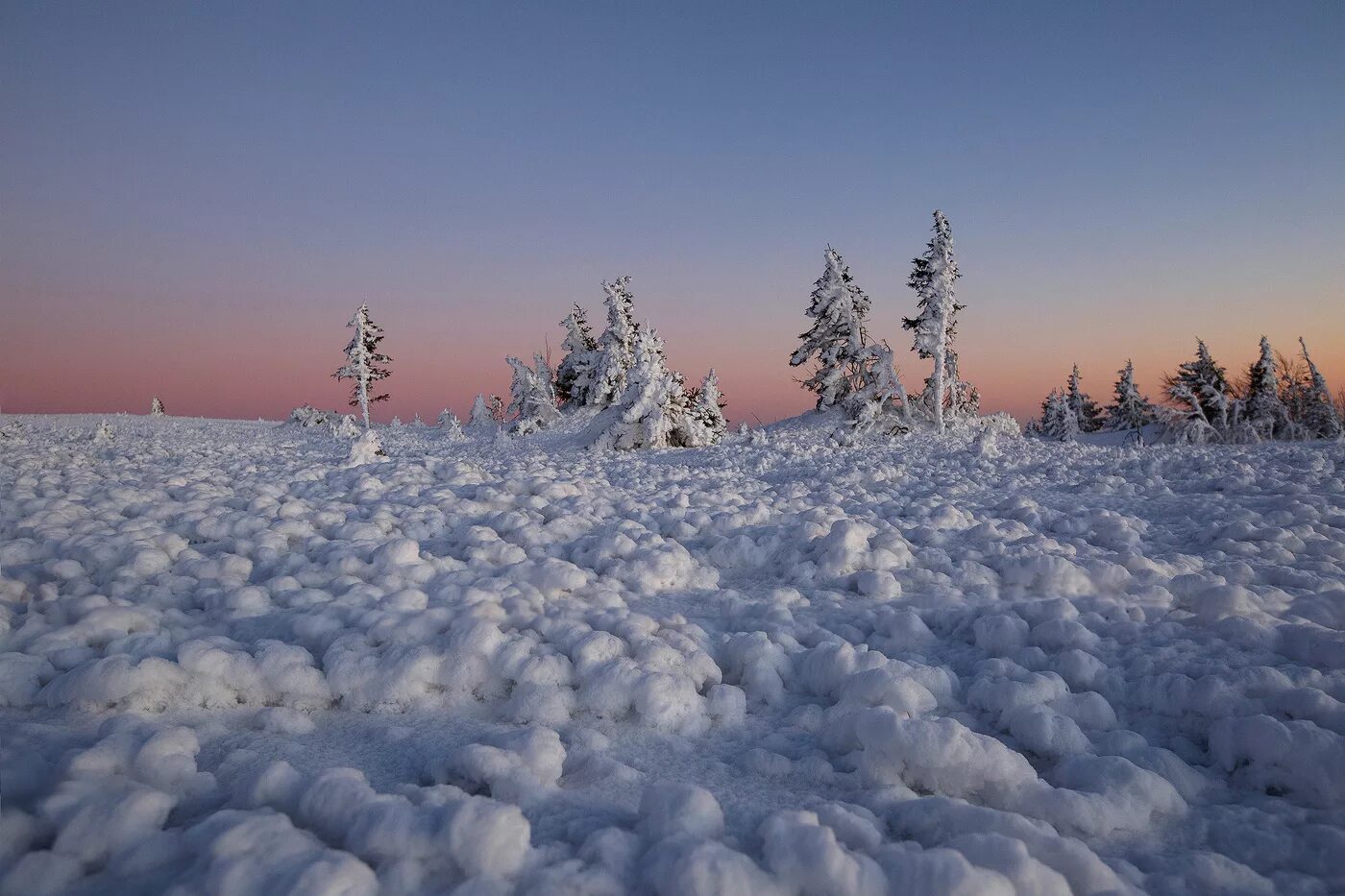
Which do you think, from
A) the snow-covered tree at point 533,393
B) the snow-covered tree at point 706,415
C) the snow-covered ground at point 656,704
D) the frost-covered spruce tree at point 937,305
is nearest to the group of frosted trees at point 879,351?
the frost-covered spruce tree at point 937,305

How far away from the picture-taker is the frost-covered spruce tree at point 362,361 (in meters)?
36.3

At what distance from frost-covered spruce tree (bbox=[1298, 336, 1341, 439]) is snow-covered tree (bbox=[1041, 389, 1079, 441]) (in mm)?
14021

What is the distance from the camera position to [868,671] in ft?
9.44

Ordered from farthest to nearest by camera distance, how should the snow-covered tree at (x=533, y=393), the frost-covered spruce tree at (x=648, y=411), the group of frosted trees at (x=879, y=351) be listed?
the snow-covered tree at (x=533, y=393), the group of frosted trees at (x=879, y=351), the frost-covered spruce tree at (x=648, y=411)

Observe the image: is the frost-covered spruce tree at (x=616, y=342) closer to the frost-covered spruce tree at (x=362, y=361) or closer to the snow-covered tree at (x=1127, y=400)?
the frost-covered spruce tree at (x=362, y=361)

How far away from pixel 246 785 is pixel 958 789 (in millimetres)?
2435

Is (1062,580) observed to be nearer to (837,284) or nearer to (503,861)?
(503,861)

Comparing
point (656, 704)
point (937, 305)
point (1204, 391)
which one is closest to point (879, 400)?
point (937, 305)

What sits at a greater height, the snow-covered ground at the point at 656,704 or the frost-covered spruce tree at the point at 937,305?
the frost-covered spruce tree at the point at 937,305

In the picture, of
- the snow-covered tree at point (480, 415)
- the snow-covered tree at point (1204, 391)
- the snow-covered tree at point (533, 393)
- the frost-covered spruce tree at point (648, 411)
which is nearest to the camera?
the frost-covered spruce tree at point (648, 411)

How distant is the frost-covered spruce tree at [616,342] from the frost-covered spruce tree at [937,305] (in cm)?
1321

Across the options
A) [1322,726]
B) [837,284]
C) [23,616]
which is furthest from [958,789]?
[837,284]

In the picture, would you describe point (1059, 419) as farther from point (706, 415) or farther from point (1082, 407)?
point (706, 415)

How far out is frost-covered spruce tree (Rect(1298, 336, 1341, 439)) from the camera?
27766 millimetres
